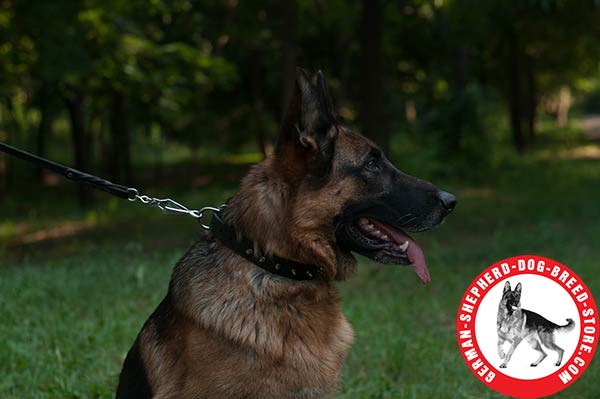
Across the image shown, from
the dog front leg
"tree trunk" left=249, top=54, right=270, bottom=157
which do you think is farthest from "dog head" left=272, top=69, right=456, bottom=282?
"tree trunk" left=249, top=54, right=270, bottom=157

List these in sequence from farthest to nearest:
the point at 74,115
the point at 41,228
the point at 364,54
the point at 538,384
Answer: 1. the point at 74,115
2. the point at 41,228
3. the point at 364,54
4. the point at 538,384

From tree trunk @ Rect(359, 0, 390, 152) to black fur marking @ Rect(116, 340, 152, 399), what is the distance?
483 inches

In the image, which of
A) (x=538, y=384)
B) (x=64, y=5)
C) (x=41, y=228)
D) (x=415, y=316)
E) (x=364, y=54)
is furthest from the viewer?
(x=41, y=228)

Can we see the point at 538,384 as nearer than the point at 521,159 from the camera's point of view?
Yes

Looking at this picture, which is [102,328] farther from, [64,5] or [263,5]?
[263,5]

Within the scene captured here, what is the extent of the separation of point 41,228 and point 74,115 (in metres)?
4.79

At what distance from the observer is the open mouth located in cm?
365

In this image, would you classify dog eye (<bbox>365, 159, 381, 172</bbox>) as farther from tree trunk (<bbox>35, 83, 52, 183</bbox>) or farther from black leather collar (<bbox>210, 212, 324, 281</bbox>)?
tree trunk (<bbox>35, 83, 52, 183</bbox>)

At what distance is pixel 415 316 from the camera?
725 cm

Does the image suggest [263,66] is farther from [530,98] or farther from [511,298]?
[511,298]

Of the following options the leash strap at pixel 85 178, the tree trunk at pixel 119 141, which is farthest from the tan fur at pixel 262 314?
the tree trunk at pixel 119 141

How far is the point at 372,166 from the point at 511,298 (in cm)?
153

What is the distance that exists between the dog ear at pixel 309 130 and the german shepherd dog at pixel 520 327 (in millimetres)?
1729

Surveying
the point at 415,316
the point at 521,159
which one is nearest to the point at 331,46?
the point at 521,159
